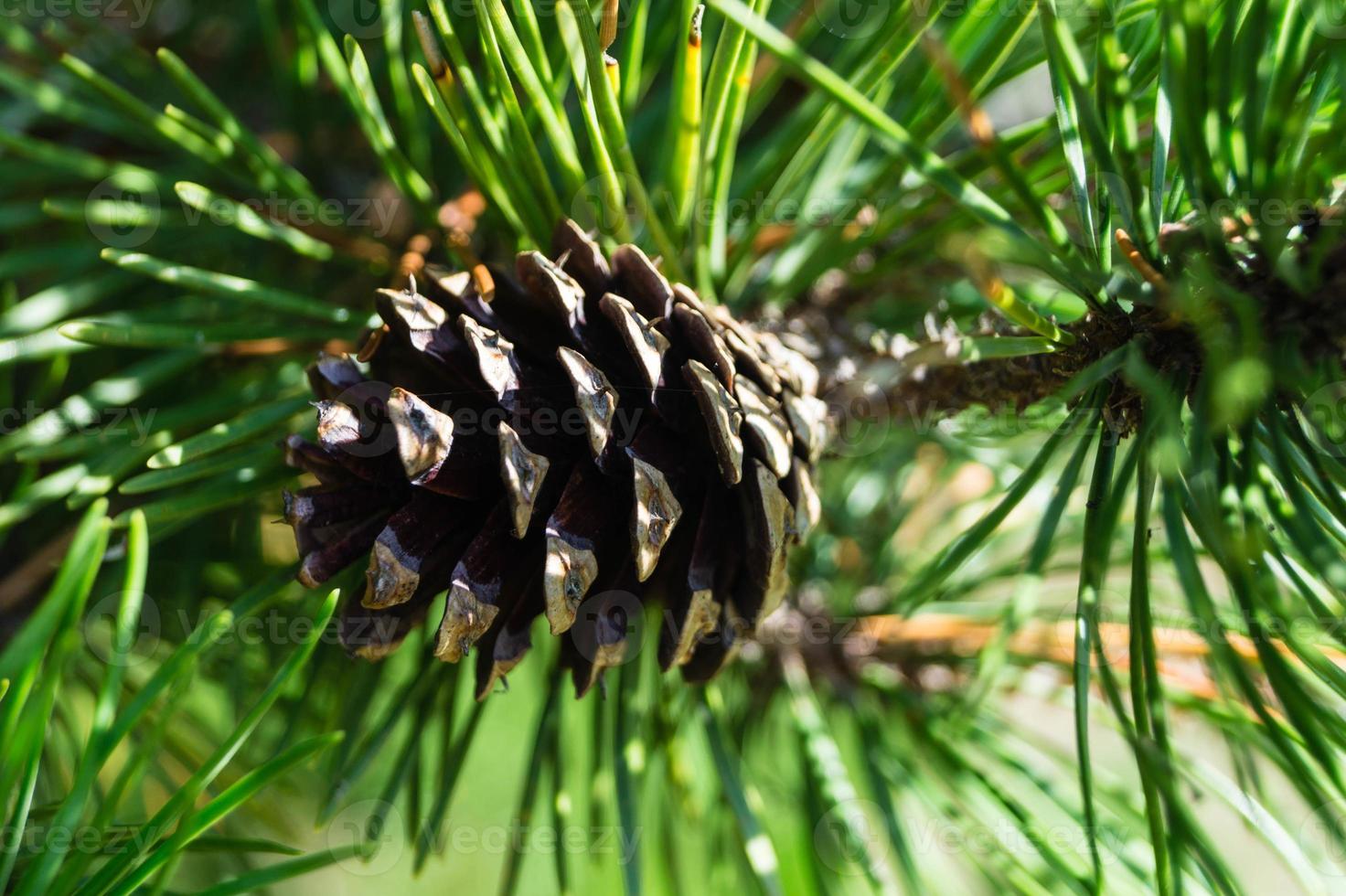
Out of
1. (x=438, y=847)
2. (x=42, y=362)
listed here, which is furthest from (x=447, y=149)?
(x=438, y=847)
